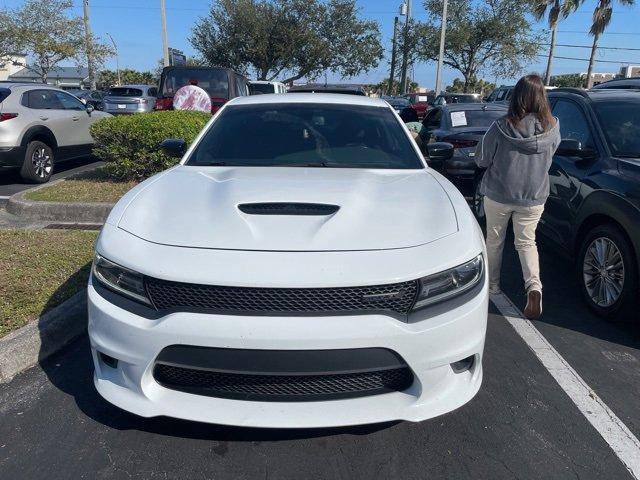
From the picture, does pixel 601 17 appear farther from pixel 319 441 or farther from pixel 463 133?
pixel 319 441

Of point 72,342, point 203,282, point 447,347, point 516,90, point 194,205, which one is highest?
point 516,90

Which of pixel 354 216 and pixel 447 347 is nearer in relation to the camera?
pixel 447 347

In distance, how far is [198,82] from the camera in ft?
38.4

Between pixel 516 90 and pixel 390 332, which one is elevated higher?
pixel 516 90

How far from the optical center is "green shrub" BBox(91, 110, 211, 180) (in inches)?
290

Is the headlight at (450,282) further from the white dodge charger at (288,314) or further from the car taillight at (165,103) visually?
the car taillight at (165,103)

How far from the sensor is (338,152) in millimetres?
3770

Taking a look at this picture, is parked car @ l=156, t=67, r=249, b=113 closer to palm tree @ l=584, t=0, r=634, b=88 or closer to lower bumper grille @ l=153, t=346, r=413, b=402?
lower bumper grille @ l=153, t=346, r=413, b=402

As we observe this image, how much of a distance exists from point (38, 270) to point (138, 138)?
3364 millimetres

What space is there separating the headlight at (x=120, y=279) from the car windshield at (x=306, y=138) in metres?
1.34

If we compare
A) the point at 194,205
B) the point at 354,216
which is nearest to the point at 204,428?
the point at 194,205

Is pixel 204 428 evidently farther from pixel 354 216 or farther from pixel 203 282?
pixel 354 216

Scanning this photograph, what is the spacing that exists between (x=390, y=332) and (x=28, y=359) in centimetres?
241

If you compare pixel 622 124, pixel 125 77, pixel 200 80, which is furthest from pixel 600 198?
pixel 125 77
